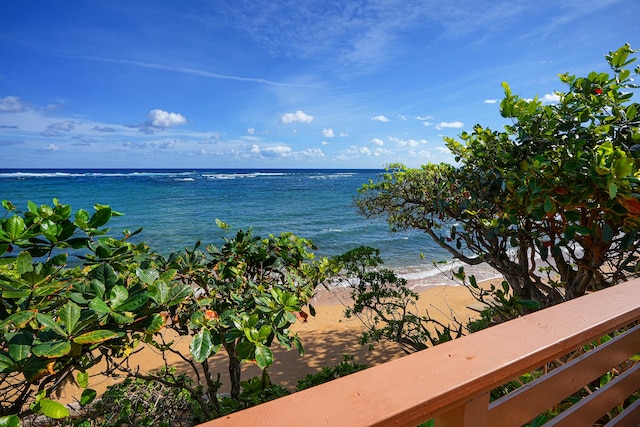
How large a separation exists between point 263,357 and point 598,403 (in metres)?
1.23

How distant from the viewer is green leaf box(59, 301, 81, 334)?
3.48 ft

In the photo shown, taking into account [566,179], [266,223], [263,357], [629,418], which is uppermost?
[566,179]

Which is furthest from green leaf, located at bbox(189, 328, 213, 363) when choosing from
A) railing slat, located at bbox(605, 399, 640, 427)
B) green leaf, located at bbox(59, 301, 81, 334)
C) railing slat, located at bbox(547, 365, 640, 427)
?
railing slat, located at bbox(605, 399, 640, 427)

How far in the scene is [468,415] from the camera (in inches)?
29.9

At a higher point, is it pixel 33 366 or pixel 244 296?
pixel 33 366

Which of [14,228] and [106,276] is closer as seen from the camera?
[14,228]

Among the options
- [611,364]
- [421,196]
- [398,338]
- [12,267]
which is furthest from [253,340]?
[421,196]

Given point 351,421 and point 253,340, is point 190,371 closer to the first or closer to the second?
point 253,340

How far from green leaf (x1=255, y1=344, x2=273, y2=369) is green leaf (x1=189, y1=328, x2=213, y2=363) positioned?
0.67 ft

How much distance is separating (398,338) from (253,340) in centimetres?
275

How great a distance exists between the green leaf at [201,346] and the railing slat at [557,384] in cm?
110

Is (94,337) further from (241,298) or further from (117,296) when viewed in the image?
(241,298)

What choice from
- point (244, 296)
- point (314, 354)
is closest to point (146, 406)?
point (244, 296)

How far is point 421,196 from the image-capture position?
4801 mm
